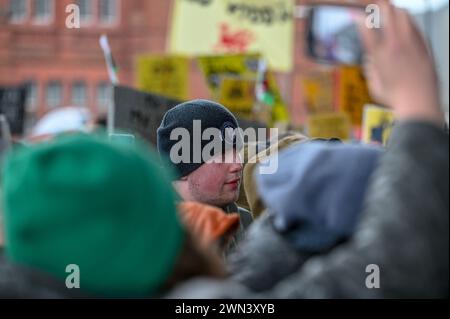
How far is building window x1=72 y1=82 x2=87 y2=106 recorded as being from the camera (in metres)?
34.1

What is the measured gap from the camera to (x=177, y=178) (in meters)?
2.80

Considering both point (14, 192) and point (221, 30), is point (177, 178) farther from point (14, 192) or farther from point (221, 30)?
point (221, 30)

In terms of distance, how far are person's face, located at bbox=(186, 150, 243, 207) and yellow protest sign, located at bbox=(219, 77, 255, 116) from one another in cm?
740

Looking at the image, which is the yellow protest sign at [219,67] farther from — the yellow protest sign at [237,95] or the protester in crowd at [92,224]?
the protester in crowd at [92,224]

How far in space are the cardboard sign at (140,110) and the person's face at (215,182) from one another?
2389 millimetres

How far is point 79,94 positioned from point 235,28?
22849mm

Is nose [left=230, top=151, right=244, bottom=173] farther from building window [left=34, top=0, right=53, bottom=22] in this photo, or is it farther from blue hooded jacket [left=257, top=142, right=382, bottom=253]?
building window [left=34, top=0, right=53, bottom=22]

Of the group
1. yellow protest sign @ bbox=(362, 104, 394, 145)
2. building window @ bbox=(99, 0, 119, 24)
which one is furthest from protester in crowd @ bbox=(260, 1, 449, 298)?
building window @ bbox=(99, 0, 119, 24)

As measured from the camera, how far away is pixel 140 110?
536 centimetres

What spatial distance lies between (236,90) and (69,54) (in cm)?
2479

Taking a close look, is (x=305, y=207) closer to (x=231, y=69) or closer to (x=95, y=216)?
(x=95, y=216)
